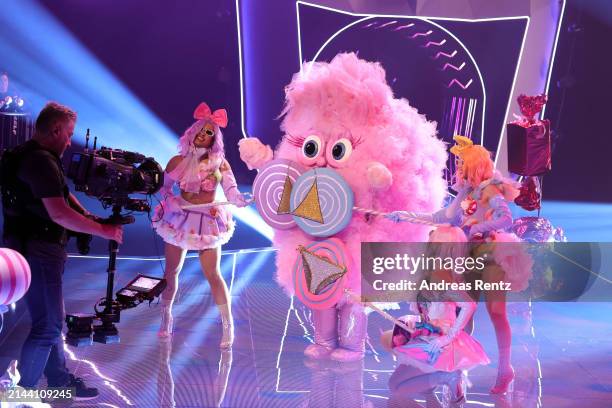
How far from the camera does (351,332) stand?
4512 mm

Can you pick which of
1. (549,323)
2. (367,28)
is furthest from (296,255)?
(367,28)

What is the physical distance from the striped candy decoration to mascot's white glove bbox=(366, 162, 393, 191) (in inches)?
76.8

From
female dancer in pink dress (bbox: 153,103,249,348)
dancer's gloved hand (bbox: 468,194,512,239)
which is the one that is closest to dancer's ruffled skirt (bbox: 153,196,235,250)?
female dancer in pink dress (bbox: 153,103,249,348)

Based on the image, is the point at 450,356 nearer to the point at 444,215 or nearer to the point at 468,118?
the point at 444,215

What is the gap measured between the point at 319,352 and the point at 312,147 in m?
1.29

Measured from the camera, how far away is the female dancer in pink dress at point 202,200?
15.4ft

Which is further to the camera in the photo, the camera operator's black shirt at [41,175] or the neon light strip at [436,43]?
the neon light strip at [436,43]

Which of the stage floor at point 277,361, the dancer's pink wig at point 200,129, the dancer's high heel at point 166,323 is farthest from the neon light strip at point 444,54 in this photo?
the dancer's high heel at point 166,323

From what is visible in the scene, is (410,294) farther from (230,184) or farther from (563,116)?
(563,116)

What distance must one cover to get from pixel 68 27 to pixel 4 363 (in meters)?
4.77

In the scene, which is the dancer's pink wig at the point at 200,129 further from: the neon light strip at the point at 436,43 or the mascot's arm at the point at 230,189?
the neon light strip at the point at 436,43

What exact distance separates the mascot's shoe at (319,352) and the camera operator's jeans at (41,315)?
→ 1666 millimetres

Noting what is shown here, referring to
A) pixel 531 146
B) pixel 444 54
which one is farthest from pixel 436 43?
pixel 531 146

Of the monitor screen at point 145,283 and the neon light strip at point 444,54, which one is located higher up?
the neon light strip at point 444,54
